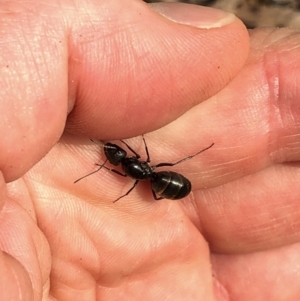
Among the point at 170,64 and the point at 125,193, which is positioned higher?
the point at 170,64

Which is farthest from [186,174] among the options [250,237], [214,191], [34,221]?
[34,221]

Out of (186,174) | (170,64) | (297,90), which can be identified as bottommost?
(186,174)

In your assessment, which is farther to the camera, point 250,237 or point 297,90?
point 250,237

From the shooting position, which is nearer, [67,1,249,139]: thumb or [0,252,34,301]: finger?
[0,252,34,301]: finger

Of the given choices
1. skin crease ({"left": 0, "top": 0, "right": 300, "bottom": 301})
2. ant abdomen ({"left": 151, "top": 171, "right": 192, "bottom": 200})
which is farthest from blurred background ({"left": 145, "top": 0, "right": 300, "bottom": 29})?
ant abdomen ({"left": 151, "top": 171, "right": 192, "bottom": 200})

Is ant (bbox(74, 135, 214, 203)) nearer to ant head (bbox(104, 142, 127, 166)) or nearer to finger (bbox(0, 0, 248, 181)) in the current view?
ant head (bbox(104, 142, 127, 166))

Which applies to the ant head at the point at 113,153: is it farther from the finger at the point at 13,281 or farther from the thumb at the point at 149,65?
the finger at the point at 13,281

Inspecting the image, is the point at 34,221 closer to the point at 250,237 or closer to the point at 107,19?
the point at 107,19

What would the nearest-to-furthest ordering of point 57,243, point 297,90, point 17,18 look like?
point 17,18 → point 57,243 → point 297,90
